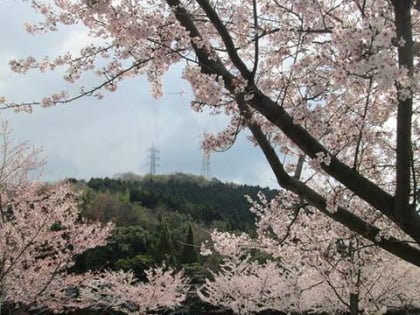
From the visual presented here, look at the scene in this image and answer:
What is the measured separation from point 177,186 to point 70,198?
74.2 m

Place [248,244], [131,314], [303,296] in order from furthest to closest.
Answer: [131,314], [303,296], [248,244]

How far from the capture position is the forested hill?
2717 inches

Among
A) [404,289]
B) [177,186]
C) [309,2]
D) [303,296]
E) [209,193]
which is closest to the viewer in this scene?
[309,2]

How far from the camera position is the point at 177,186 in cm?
9094

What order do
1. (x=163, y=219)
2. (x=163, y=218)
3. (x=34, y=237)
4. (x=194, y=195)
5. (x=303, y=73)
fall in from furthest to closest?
(x=194, y=195)
(x=163, y=218)
(x=163, y=219)
(x=34, y=237)
(x=303, y=73)

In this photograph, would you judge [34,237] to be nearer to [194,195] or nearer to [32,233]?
[32,233]

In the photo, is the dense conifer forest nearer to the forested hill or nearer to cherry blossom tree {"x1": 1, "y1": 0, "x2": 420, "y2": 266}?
the forested hill

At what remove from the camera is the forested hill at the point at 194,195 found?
69.0m

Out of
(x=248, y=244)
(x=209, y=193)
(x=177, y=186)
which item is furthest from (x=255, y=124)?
(x=177, y=186)

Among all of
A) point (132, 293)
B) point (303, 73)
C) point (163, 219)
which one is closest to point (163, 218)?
point (163, 219)

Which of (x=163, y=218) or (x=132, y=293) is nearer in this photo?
(x=132, y=293)

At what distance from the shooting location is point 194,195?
84250 millimetres

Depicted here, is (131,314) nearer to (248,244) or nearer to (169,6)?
(248,244)

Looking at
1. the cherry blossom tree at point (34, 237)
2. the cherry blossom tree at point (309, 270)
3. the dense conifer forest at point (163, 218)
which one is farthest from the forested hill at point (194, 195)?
the cherry blossom tree at point (34, 237)
